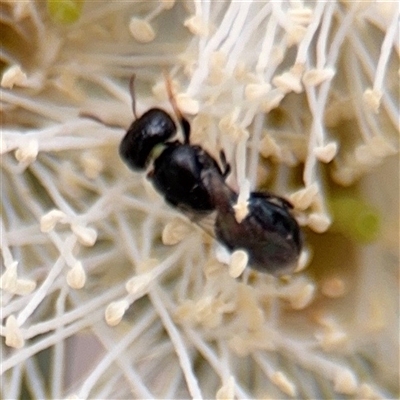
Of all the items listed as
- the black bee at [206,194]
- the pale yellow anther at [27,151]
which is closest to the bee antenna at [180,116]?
the black bee at [206,194]

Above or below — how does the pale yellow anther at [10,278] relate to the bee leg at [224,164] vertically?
below

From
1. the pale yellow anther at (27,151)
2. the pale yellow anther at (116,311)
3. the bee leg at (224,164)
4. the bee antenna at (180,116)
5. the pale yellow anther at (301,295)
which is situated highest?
the bee antenna at (180,116)

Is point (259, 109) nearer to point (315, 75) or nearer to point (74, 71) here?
point (315, 75)

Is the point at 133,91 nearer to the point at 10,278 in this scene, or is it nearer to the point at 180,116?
the point at 180,116

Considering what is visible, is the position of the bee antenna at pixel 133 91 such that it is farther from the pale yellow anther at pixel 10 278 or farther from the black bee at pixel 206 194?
the pale yellow anther at pixel 10 278

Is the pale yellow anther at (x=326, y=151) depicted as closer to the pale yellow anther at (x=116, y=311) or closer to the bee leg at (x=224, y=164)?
the bee leg at (x=224, y=164)

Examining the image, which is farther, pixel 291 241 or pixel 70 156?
pixel 70 156

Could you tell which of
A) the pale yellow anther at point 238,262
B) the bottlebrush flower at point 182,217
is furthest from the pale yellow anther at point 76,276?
the pale yellow anther at point 238,262

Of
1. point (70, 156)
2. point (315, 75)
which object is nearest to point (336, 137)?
point (315, 75)

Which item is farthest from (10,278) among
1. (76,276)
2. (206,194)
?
(206,194)
